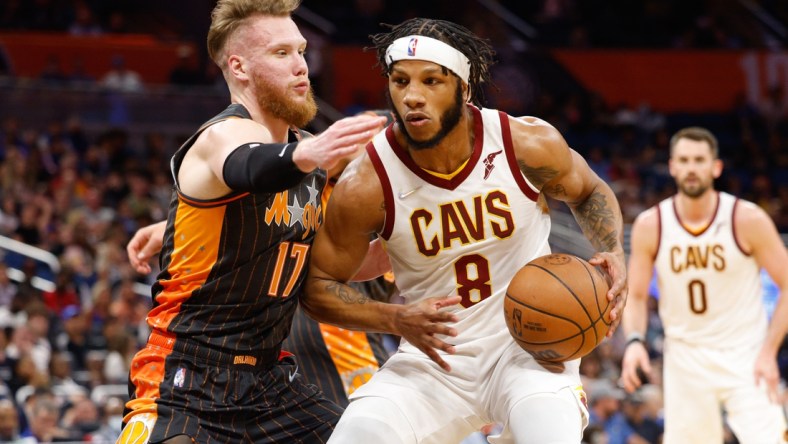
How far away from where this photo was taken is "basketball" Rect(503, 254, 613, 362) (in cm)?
418

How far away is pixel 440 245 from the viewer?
178 inches

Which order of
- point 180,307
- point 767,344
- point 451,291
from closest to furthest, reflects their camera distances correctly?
1. point 180,307
2. point 451,291
3. point 767,344

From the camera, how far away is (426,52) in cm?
442

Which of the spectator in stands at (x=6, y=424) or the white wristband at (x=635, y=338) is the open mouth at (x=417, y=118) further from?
the spectator in stands at (x=6, y=424)

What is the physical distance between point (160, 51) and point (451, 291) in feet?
48.1

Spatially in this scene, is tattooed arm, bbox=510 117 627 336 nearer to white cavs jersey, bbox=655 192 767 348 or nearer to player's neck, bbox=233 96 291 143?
player's neck, bbox=233 96 291 143

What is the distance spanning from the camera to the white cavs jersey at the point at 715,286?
7.87m

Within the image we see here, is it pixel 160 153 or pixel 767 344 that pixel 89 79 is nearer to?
pixel 160 153

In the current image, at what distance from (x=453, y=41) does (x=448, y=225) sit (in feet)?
2.54

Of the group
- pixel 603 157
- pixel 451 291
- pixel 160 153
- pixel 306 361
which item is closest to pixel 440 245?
pixel 451 291

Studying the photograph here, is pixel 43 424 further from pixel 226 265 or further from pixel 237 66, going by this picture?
pixel 237 66

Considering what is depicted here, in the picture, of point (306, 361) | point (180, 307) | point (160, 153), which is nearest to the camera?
point (180, 307)

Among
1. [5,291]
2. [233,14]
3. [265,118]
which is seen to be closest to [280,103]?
[265,118]

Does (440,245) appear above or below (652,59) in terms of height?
below
